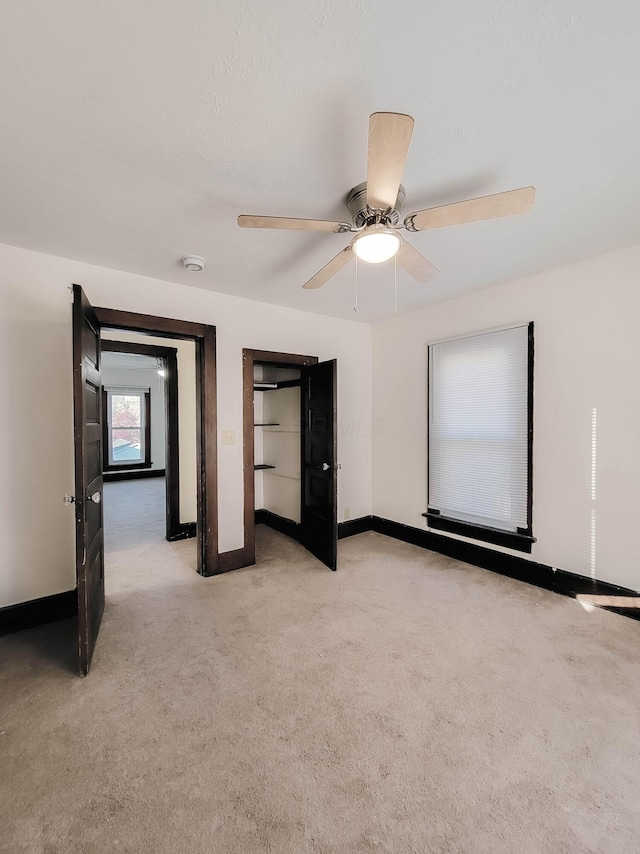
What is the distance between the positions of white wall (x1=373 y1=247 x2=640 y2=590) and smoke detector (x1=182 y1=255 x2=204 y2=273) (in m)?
2.41

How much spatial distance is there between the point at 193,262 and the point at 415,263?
1572mm

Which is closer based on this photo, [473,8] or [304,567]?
[473,8]

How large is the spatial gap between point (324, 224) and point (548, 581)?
10.3 feet

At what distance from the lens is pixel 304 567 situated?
339cm

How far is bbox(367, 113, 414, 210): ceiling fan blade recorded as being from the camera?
1.06 meters

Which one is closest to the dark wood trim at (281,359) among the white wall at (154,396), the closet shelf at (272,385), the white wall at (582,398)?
the closet shelf at (272,385)

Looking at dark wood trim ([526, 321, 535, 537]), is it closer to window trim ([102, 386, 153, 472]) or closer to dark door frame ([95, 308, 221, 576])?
dark door frame ([95, 308, 221, 576])

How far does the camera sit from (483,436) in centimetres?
331

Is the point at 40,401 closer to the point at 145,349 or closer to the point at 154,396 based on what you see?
the point at 145,349

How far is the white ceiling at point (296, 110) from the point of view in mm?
1038

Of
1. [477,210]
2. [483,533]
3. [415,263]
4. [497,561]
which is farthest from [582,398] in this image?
[477,210]

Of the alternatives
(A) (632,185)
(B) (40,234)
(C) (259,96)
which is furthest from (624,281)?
(B) (40,234)

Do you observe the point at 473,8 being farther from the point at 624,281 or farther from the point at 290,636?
the point at 290,636

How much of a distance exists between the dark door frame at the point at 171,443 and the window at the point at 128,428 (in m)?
4.67
